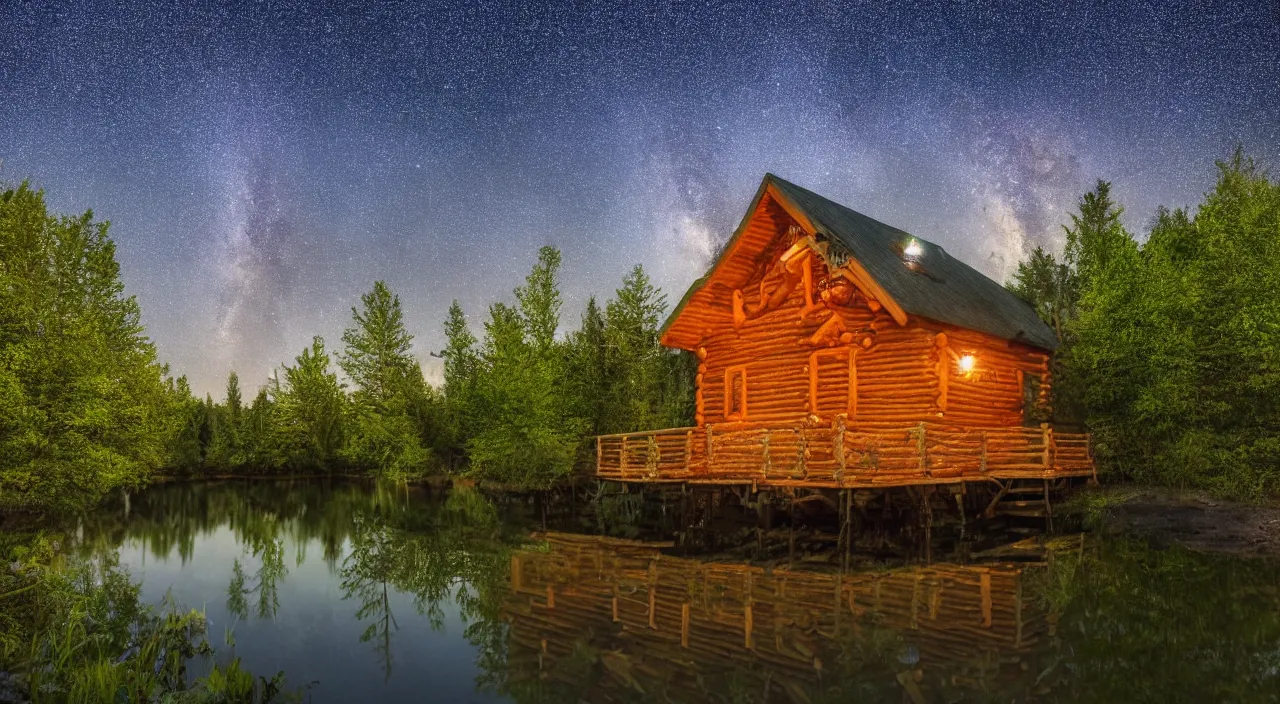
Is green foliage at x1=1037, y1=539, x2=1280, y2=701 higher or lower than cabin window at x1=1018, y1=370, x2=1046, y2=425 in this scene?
lower

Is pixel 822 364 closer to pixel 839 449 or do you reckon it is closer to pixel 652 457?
pixel 839 449

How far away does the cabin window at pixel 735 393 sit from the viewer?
2422 cm

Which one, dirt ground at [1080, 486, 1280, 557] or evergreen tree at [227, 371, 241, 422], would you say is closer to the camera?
dirt ground at [1080, 486, 1280, 557]

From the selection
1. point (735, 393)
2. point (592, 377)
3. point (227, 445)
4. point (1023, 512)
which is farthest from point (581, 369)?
point (227, 445)

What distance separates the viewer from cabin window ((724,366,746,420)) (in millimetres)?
24219

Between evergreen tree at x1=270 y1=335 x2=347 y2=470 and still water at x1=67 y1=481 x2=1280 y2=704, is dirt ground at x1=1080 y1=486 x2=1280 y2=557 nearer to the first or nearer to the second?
still water at x1=67 y1=481 x2=1280 y2=704

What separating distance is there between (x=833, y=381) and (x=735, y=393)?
403 centimetres

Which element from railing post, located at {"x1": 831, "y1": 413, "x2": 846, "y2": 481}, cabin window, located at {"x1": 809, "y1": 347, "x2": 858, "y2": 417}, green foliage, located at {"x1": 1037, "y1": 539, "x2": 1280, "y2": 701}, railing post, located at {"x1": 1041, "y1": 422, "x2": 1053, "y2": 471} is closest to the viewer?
green foliage, located at {"x1": 1037, "y1": 539, "x2": 1280, "y2": 701}

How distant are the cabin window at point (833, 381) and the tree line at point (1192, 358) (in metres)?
9.57

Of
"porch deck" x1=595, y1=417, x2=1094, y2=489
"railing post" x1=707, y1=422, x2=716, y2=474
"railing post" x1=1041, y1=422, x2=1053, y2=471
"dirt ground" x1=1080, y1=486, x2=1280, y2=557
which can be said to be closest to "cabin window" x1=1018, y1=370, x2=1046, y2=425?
"porch deck" x1=595, y1=417, x2=1094, y2=489

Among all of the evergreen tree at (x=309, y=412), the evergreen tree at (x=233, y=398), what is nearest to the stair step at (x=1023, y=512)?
the evergreen tree at (x=309, y=412)

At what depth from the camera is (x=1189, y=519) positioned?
66.5 feet

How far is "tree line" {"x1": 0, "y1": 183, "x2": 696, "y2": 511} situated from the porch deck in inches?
427

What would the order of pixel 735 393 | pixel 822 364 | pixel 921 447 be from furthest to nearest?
pixel 735 393 < pixel 822 364 < pixel 921 447
